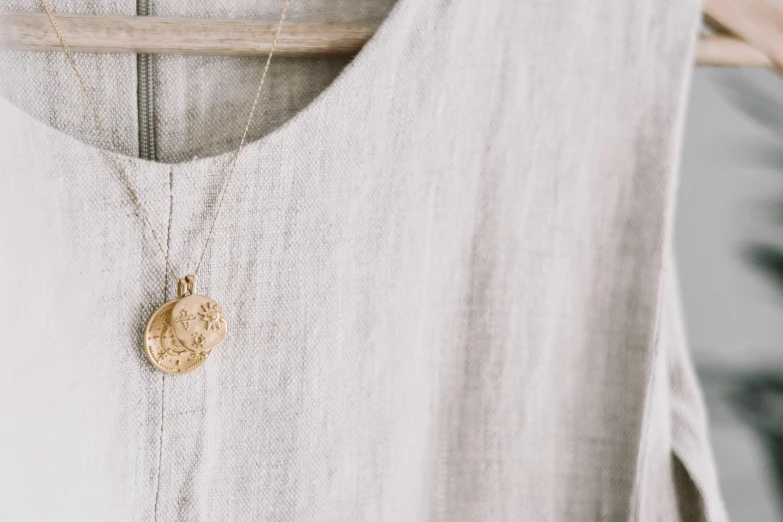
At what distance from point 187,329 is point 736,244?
0.86 metres

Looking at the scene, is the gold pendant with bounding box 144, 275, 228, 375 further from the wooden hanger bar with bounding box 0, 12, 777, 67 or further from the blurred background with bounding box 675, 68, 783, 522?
the blurred background with bounding box 675, 68, 783, 522

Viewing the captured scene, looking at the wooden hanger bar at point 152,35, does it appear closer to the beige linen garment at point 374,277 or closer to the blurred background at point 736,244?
the beige linen garment at point 374,277

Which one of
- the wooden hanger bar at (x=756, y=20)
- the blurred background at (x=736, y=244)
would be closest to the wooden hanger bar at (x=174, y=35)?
the wooden hanger bar at (x=756, y=20)

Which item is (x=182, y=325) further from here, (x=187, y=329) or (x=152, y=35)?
(x=152, y=35)

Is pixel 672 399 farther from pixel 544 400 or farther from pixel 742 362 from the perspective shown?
pixel 742 362

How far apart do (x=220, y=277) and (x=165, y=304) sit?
0.13ft

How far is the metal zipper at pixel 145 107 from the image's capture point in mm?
445

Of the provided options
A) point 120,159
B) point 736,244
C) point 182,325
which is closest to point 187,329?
point 182,325

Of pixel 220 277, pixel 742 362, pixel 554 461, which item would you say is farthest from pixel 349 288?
pixel 742 362

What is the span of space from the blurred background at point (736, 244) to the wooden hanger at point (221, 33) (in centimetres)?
47

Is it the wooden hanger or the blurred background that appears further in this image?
the blurred background

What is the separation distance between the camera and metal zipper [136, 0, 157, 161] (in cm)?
44

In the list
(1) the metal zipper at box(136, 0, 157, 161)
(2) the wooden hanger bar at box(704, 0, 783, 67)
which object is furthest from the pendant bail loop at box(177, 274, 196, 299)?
(2) the wooden hanger bar at box(704, 0, 783, 67)

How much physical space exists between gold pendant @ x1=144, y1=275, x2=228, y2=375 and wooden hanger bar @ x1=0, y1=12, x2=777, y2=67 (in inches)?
6.2
